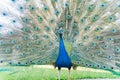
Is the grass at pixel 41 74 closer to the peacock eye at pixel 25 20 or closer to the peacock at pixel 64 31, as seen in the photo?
the peacock at pixel 64 31

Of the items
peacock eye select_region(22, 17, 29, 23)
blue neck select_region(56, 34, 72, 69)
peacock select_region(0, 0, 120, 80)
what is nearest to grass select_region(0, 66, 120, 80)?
blue neck select_region(56, 34, 72, 69)

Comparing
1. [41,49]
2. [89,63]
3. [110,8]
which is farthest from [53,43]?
[110,8]

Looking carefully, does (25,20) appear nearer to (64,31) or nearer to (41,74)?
(64,31)

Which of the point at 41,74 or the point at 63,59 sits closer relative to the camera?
the point at 63,59

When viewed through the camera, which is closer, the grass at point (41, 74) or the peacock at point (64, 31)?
the peacock at point (64, 31)

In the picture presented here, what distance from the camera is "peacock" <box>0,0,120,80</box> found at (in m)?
7.05

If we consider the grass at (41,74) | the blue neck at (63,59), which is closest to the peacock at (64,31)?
the blue neck at (63,59)

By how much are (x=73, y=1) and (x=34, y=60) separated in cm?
136

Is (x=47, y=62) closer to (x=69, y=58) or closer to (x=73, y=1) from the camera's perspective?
(x=69, y=58)

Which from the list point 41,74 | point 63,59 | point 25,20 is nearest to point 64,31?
point 63,59

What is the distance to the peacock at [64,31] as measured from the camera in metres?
→ 7.05

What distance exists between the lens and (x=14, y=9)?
7.12 metres

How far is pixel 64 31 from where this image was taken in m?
7.04

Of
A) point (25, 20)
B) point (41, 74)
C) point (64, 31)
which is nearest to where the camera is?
point (64, 31)
